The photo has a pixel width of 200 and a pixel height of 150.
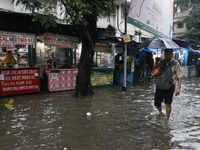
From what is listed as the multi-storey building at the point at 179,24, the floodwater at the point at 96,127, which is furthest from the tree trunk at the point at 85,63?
the multi-storey building at the point at 179,24

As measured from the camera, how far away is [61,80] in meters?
8.34

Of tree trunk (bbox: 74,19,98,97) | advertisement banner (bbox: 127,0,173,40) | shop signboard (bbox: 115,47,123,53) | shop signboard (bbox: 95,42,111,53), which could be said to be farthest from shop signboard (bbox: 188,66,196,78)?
tree trunk (bbox: 74,19,98,97)

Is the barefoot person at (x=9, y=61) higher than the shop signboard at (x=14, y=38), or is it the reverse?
the shop signboard at (x=14, y=38)

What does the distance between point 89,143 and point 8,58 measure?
647cm

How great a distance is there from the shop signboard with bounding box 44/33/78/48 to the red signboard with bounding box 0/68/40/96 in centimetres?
165

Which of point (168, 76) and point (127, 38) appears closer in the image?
point (168, 76)

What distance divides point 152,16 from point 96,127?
310 inches

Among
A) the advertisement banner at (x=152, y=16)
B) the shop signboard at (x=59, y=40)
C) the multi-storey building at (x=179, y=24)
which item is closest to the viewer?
the advertisement banner at (x=152, y=16)

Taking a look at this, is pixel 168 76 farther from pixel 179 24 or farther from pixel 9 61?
pixel 179 24

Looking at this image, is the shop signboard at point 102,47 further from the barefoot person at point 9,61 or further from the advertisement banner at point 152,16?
the barefoot person at point 9,61

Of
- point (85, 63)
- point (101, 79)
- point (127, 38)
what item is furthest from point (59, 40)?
point (127, 38)

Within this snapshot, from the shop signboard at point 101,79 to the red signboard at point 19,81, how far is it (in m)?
3.11

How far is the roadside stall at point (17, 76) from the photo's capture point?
697 cm

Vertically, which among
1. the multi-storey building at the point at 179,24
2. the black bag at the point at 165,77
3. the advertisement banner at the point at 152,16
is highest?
the multi-storey building at the point at 179,24
